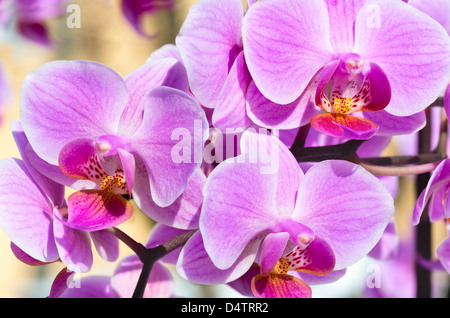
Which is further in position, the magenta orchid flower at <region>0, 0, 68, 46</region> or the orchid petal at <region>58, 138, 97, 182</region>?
the magenta orchid flower at <region>0, 0, 68, 46</region>

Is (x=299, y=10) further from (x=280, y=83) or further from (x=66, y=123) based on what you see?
(x=66, y=123)

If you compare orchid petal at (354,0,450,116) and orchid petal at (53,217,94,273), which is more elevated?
orchid petal at (354,0,450,116)

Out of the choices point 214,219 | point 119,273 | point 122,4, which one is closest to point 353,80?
point 214,219

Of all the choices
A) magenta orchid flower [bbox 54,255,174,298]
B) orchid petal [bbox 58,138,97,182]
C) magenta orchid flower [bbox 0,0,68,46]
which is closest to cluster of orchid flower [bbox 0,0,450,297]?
orchid petal [bbox 58,138,97,182]

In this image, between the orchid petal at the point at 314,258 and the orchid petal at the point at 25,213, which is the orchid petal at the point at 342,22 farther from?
the orchid petal at the point at 25,213

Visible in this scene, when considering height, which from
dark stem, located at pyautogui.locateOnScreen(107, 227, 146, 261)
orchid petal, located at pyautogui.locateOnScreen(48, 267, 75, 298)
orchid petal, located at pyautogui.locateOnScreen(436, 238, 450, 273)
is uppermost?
dark stem, located at pyautogui.locateOnScreen(107, 227, 146, 261)

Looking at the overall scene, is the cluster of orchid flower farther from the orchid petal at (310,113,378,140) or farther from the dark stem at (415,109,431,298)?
the dark stem at (415,109,431,298)
